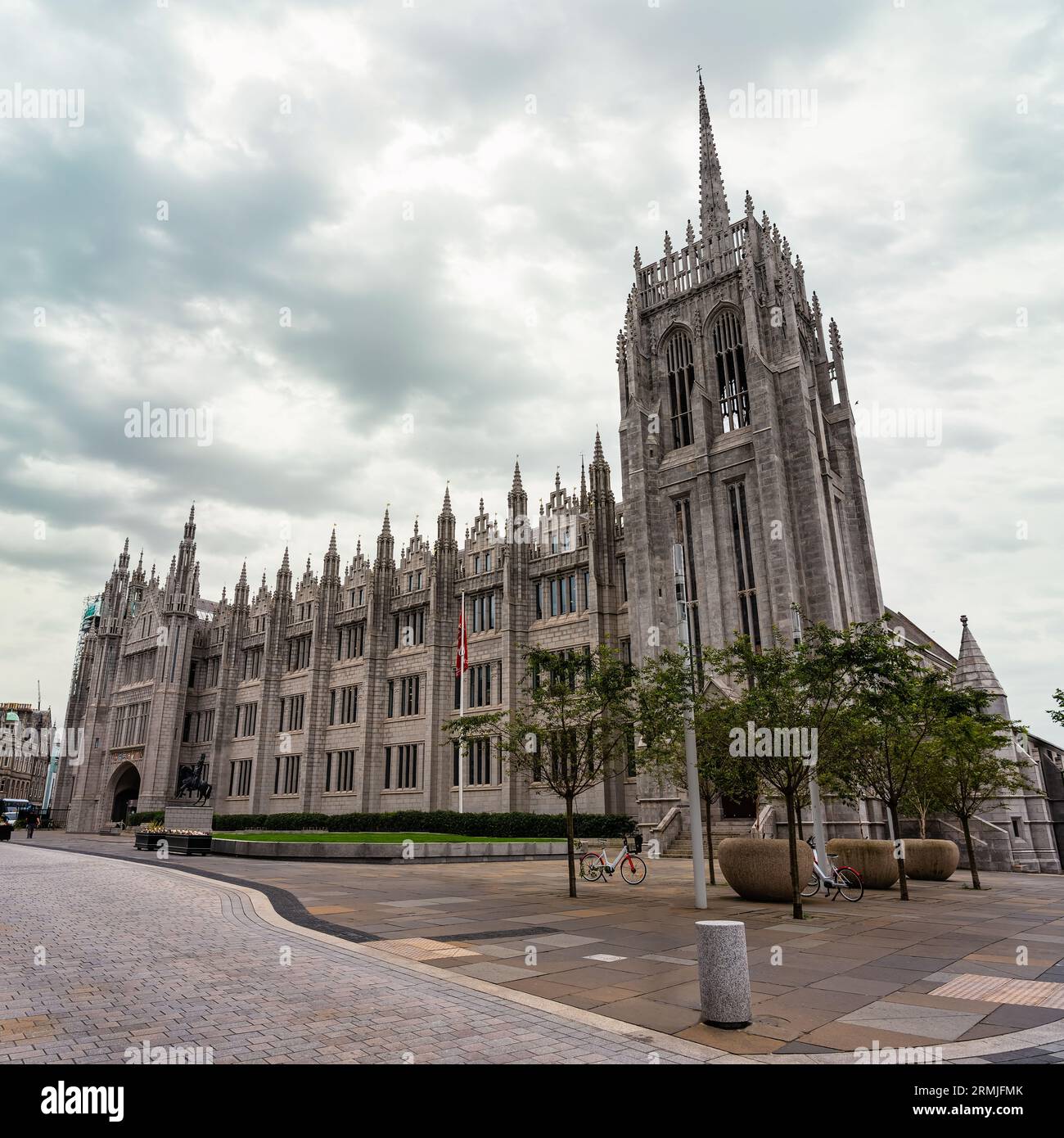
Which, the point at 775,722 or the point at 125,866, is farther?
the point at 125,866

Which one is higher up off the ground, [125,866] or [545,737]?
[545,737]

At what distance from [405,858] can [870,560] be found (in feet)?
90.0

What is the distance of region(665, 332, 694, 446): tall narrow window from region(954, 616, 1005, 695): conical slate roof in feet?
53.8

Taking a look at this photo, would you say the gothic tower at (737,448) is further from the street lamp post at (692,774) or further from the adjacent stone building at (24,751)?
the adjacent stone building at (24,751)

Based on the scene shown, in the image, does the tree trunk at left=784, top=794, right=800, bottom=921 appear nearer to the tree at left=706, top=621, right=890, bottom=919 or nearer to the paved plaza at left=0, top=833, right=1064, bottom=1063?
the tree at left=706, top=621, right=890, bottom=919

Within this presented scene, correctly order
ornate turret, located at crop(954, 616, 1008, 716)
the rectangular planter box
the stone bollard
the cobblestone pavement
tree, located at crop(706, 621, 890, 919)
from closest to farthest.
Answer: the cobblestone pavement
the stone bollard
tree, located at crop(706, 621, 890, 919)
the rectangular planter box
ornate turret, located at crop(954, 616, 1008, 716)

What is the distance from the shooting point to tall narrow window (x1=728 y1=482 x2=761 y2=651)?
34062 millimetres

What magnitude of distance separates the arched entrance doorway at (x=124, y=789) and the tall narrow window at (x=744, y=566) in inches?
2347

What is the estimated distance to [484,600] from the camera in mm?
46375

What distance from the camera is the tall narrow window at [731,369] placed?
126ft

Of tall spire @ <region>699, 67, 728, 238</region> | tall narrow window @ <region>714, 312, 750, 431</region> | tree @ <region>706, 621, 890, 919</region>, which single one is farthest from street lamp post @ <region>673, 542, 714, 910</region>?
tall spire @ <region>699, 67, 728, 238</region>
